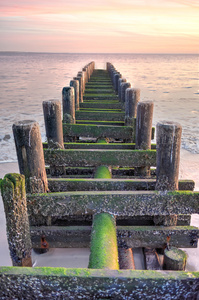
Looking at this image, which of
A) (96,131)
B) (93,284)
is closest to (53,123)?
(96,131)

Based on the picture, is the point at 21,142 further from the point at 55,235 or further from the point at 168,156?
the point at 168,156

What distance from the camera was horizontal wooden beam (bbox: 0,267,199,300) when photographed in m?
1.47

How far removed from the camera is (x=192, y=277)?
147 cm

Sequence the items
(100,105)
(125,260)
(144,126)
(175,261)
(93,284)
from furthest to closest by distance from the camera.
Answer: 1. (100,105)
2. (144,126)
3. (125,260)
4. (175,261)
5. (93,284)

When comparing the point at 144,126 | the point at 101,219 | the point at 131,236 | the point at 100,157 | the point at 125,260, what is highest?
the point at 144,126

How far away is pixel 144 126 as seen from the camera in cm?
417

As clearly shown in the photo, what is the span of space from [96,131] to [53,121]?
1.33 metres

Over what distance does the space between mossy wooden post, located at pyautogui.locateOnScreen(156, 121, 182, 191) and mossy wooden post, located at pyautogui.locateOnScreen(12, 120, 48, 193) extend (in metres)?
1.36

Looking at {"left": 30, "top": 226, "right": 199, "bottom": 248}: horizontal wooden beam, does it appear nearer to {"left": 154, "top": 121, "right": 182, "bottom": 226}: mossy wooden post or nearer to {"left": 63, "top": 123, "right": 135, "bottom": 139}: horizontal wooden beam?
{"left": 154, "top": 121, "right": 182, "bottom": 226}: mossy wooden post

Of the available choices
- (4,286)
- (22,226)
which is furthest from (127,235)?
(4,286)

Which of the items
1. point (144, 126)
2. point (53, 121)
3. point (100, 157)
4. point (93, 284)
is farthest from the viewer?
point (144, 126)

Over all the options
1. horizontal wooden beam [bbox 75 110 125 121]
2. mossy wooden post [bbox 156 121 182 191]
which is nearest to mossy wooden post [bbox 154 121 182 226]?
mossy wooden post [bbox 156 121 182 191]

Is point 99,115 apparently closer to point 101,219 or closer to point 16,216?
point 101,219

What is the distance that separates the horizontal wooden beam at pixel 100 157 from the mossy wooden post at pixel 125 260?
47.7 inches
